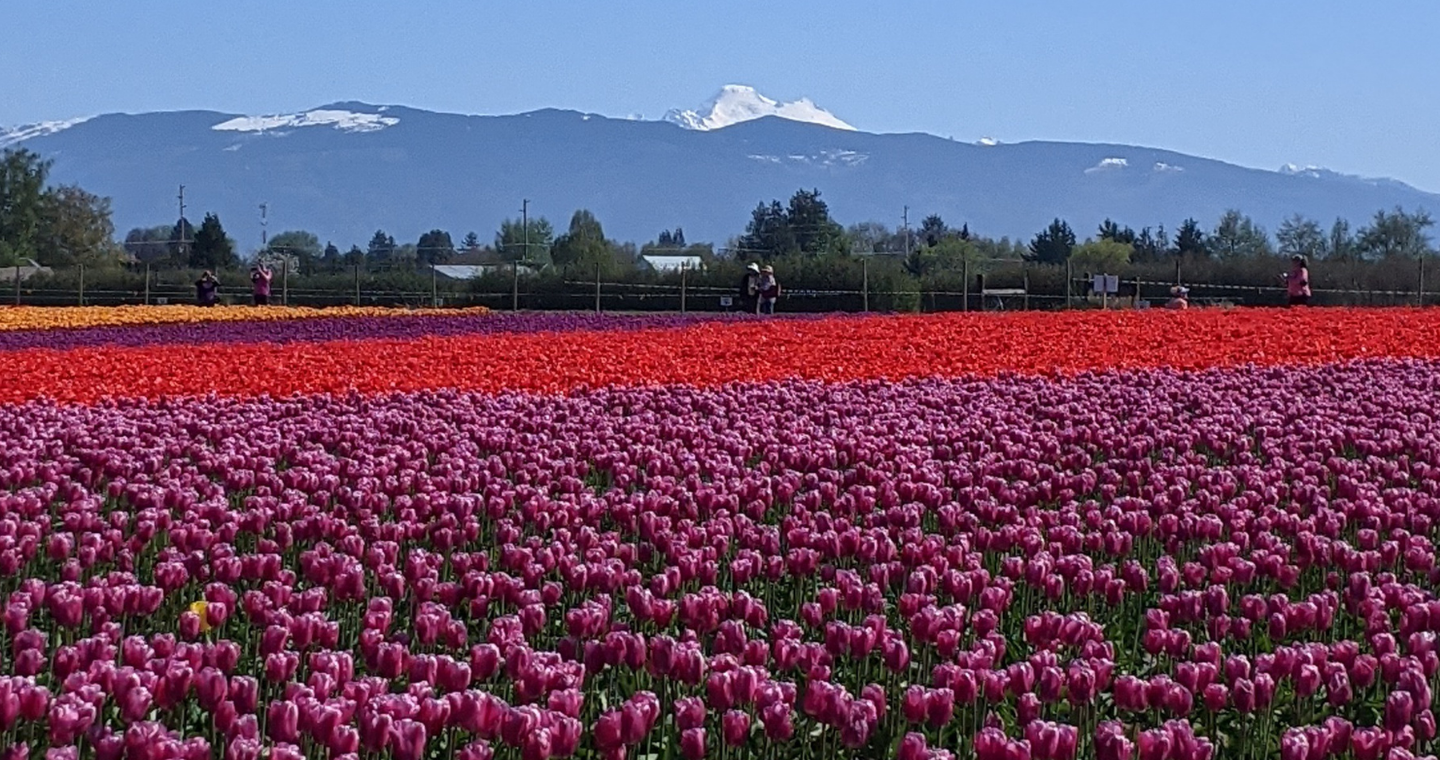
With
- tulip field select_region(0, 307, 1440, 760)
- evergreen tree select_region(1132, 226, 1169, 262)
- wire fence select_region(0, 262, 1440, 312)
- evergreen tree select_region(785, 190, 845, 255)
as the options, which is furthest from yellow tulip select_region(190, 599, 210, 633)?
evergreen tree select_region(785, 190, 845, 255)

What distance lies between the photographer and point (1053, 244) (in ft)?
339

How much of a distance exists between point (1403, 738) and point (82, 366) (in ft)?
42.7

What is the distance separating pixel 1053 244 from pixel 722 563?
97.8m

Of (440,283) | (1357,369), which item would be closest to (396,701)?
(1357,369)

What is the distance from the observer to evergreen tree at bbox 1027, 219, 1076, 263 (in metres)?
101

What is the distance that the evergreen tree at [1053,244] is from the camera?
10115 cm

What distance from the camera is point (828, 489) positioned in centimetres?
826

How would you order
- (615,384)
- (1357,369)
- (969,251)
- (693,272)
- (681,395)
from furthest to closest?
1. (969,251)
2. (693,272)
3. (1357,369)
4. (615,384)
5. (681,395)

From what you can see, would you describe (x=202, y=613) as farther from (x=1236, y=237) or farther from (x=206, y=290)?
(x=1236, y=237)

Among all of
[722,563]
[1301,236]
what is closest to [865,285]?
[722,563]

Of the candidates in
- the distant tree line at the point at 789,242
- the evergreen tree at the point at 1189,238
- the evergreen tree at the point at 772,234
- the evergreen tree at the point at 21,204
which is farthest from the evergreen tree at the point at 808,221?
the evergreen tree at the point at 21,204

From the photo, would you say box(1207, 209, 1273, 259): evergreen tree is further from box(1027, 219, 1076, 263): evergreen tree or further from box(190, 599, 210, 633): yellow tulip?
box(190, 599, 210, 633): yellow tulip

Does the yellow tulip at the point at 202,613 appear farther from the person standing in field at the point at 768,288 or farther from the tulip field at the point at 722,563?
the person standing in field at the point at 768,288

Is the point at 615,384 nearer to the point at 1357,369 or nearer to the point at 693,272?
the point at 1357,369
